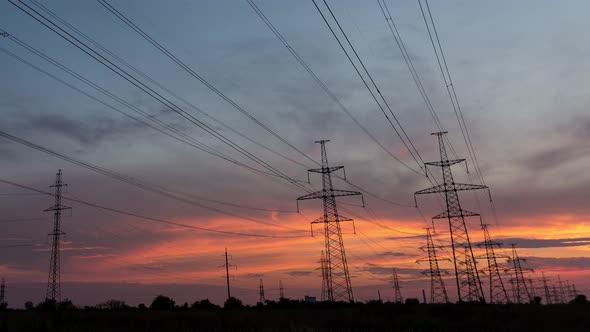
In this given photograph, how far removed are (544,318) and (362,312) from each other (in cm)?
2101

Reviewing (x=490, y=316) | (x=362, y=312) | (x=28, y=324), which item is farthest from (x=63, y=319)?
(x=490, y=316)

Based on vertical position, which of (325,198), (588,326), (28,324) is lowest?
(588,326)

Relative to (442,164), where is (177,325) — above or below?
below

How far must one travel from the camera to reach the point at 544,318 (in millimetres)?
66562

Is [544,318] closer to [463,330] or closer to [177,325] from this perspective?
[463,330]

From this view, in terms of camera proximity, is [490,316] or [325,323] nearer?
[325,323]

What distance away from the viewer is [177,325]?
164 ft

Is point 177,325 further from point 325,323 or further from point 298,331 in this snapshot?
point 298,331

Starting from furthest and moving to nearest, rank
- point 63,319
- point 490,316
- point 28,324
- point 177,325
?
1. point 490,316
2. point 177,325
3. point 63,319
4. point 28,324

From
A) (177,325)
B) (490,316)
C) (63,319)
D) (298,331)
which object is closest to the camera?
(298,331)

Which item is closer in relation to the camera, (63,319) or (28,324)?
(28,324)

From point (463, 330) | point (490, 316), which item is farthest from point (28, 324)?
point (490, 316)

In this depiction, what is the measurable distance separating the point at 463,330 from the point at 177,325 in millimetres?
25769

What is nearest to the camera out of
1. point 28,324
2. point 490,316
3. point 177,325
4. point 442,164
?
point 28,324
